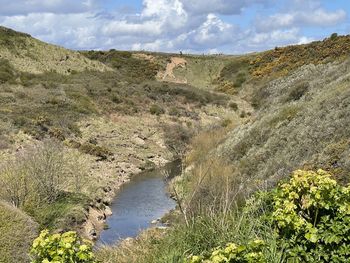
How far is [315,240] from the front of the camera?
6.25 m

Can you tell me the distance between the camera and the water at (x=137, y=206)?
21547 mm

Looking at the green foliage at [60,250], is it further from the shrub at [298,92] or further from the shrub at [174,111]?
the shrub at [174,111]

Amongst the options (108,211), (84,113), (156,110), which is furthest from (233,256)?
(156,110)

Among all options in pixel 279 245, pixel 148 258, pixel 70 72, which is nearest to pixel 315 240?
pixel 279 245

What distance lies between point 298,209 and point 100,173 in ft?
85.1

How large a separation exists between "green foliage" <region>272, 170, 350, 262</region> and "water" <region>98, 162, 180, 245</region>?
11.5 m

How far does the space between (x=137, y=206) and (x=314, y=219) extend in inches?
772

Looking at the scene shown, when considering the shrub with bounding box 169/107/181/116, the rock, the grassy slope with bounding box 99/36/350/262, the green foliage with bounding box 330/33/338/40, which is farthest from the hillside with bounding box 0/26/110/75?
the rock

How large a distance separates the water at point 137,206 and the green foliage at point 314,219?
11.5m

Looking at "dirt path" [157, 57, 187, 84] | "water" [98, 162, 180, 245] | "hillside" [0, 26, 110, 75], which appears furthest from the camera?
"dirt path" [157, 57, 187, 84]

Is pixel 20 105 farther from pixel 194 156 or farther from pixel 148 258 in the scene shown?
pixel 148 258

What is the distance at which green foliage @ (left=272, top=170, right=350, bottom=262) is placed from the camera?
20.6 ft

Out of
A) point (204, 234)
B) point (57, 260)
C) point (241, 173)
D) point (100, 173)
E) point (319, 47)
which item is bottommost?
point (100, 173)

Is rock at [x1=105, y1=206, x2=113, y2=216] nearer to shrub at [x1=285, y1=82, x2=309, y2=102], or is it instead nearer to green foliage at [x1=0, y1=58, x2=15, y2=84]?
shrub at [x1=285, y1=82, x2=309, y2=102]
